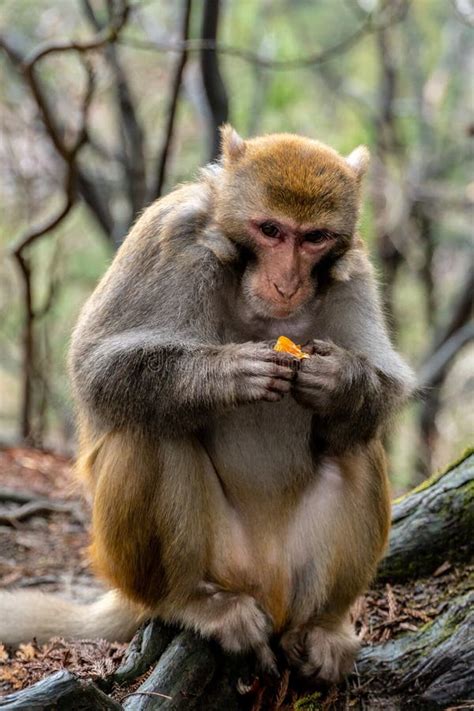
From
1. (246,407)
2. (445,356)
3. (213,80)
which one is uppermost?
(213,80)

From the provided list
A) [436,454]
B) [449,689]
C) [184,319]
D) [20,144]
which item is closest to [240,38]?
[20,144]

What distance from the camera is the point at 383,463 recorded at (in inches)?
167

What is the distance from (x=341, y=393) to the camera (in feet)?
12.7

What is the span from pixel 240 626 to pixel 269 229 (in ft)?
5.48

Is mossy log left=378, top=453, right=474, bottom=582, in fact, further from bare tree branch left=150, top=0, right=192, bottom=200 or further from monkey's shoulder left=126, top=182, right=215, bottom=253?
bare tree branch left=150, top=0, right=192, bottom=200

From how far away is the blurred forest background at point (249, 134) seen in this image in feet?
34.1

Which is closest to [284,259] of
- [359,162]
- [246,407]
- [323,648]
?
[246,407]

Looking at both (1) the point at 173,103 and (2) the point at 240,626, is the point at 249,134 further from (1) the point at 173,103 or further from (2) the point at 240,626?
(2) the point at 240,626

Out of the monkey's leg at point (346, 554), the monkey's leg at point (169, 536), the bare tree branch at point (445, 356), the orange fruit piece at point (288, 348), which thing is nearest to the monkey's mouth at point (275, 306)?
the orange fruit piece at point (288, 348)

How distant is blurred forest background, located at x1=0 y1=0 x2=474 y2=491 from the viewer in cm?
1041

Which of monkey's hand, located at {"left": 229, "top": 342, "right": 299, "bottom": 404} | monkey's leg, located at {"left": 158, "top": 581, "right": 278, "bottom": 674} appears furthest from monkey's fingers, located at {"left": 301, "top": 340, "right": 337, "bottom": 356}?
monkey's leg, located at {"left": 158, "top": 581, "right": 278, "bottom": 674}

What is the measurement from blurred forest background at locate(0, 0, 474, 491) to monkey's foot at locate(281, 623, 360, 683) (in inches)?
221

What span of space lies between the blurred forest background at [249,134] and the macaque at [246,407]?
16.4 feet

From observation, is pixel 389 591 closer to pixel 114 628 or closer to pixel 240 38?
pixel 114 628
